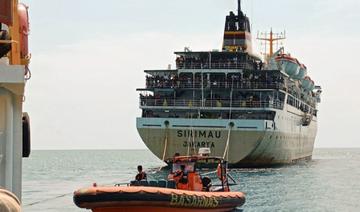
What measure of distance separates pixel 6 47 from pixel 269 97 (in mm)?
47671

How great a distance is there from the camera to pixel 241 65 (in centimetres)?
5525

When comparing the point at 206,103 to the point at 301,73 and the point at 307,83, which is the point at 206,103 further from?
the point at 307,83

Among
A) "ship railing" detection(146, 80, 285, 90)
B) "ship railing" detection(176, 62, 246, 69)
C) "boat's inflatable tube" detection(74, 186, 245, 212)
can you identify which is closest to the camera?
"boat's inflatable tube" detection(74, 186, 245, 212)

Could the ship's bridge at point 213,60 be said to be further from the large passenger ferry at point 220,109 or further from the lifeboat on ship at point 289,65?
the lifeboat on ship at point 289,65

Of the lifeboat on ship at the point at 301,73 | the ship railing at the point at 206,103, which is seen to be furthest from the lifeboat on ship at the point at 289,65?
the ship railing at the point at 206,103

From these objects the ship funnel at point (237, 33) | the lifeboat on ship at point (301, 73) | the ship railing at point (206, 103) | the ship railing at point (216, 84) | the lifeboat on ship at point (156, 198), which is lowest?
the lifeboat on ship at point (156, 198)

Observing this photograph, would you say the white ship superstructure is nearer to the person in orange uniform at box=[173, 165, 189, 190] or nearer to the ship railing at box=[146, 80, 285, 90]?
the person in orange uniform at box=[173, 165, 189, 190]

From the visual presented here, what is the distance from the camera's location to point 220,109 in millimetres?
51688

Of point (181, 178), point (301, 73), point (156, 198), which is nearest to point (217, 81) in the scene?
point (301, 73)

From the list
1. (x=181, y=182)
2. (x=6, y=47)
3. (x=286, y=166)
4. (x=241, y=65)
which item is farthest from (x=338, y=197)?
(x=6, y=47)

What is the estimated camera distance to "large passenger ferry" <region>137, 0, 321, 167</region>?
50.0 meters

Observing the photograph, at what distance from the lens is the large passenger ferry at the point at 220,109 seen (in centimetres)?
4997

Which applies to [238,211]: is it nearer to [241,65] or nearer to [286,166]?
[241,65]

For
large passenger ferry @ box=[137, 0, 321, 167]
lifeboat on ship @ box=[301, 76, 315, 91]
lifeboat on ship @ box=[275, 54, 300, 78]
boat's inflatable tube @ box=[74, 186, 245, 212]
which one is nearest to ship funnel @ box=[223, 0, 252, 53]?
large passenger ferry @ box=[137, 0, 321, 167]
